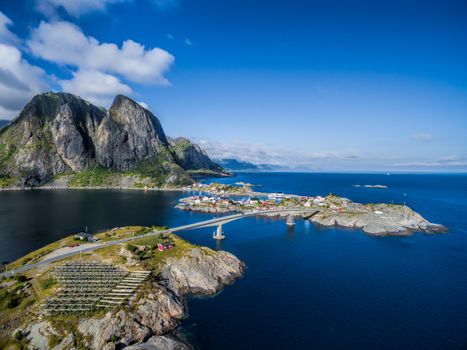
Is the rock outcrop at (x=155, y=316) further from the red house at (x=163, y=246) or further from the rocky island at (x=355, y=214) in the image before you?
the rocky island at (x=355, y=214)

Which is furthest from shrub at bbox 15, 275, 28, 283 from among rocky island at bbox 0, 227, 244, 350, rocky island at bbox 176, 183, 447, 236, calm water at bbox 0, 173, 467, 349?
rocky island at bbox 176, 183, 447, 236

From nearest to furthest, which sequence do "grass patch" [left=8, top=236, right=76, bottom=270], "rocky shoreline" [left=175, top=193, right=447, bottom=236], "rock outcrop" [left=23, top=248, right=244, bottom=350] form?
1. "rock outcrop" [left=23, top=248, right=244, bottom=350]
2. "grass patch" [left=8, top=236, right=76, bottom=270]
3. "rocky shoreline" [left=175, top=193, right=447, bottom=236]

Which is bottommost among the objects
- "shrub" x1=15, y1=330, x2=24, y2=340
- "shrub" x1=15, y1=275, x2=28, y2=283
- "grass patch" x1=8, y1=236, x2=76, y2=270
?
"shrub" x1=15, y1=330, x2=24, y2=340

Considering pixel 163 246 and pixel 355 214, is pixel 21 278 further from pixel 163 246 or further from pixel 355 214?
pixel 355 214

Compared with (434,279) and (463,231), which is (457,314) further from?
(463,231)

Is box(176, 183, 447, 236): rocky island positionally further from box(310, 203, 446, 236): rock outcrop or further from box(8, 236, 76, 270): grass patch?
box(8, 236, 76, 270): grass patch

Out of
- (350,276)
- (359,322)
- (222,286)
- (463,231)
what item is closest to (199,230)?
(222,286)

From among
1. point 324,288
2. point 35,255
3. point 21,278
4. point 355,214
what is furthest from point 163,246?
point 355,214
